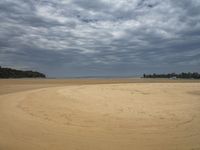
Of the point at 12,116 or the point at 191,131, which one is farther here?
the point at 12,116

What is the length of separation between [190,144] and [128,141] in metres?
1.73

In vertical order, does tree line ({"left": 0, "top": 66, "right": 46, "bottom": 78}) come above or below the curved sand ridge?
above

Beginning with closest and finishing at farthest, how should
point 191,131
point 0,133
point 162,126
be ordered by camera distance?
point 0,133, point 191,131, point 162,126

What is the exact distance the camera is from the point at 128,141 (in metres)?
6.97

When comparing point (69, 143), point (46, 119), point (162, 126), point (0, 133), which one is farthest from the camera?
point (46, 119)

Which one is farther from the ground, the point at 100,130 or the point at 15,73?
the point at 15,73

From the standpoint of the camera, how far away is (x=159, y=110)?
39.9 ft

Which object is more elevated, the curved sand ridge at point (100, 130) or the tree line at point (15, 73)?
the tree line at point (15, 73)

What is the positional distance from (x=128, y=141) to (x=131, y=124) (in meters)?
2.17

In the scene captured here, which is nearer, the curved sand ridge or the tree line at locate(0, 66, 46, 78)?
the curved sand ridge

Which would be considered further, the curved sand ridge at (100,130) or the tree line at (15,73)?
the tree line at (15,73)

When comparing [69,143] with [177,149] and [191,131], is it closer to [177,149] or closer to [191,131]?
[177,149]

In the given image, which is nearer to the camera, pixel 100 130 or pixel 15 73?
pixel 100 130

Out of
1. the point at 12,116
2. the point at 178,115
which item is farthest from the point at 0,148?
the point at 178,115
